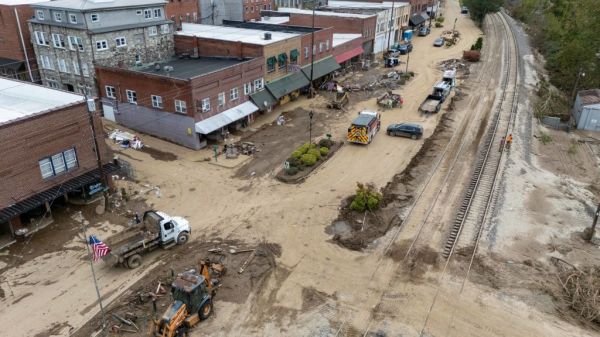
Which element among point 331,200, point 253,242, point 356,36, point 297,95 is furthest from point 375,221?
point 356,36

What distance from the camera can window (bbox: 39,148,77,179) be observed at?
2692 centimetres

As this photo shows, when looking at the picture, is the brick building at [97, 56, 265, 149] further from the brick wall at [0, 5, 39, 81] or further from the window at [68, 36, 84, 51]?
the brick wall at [0, 5, 39, 81]

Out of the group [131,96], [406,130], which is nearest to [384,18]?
[406,130]

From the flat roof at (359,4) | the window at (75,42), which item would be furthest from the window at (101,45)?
the flat roof at (359,4)

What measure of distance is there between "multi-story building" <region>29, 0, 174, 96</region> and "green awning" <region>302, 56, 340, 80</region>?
57.6 feet

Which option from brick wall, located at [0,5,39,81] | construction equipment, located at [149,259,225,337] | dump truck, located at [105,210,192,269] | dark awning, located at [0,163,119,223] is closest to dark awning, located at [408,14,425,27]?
brick wall, located at [0,5,39,81]

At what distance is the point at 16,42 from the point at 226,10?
127 ft

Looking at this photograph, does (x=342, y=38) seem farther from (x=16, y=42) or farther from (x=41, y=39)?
(x=16, y=42)

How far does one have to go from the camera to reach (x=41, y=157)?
86.8 feet

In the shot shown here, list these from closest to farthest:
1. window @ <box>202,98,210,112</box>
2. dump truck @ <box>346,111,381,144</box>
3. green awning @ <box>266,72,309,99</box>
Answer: window @ <box>202,98,210,112</box>, dump truck @ <box>346,111,381,144</box>, green awning @ <box>266,72,309,99</box>

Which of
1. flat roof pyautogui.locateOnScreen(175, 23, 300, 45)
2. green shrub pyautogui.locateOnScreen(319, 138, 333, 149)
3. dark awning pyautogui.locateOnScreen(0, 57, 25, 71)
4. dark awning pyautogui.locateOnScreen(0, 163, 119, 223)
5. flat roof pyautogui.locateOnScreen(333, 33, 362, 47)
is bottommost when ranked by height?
green shrub pyautogui.locateOnScreen(319, 138, 333, 149)

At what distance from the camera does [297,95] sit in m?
52.1

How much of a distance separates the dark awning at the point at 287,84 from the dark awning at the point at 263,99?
1.80ft

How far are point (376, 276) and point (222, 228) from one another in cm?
1002
